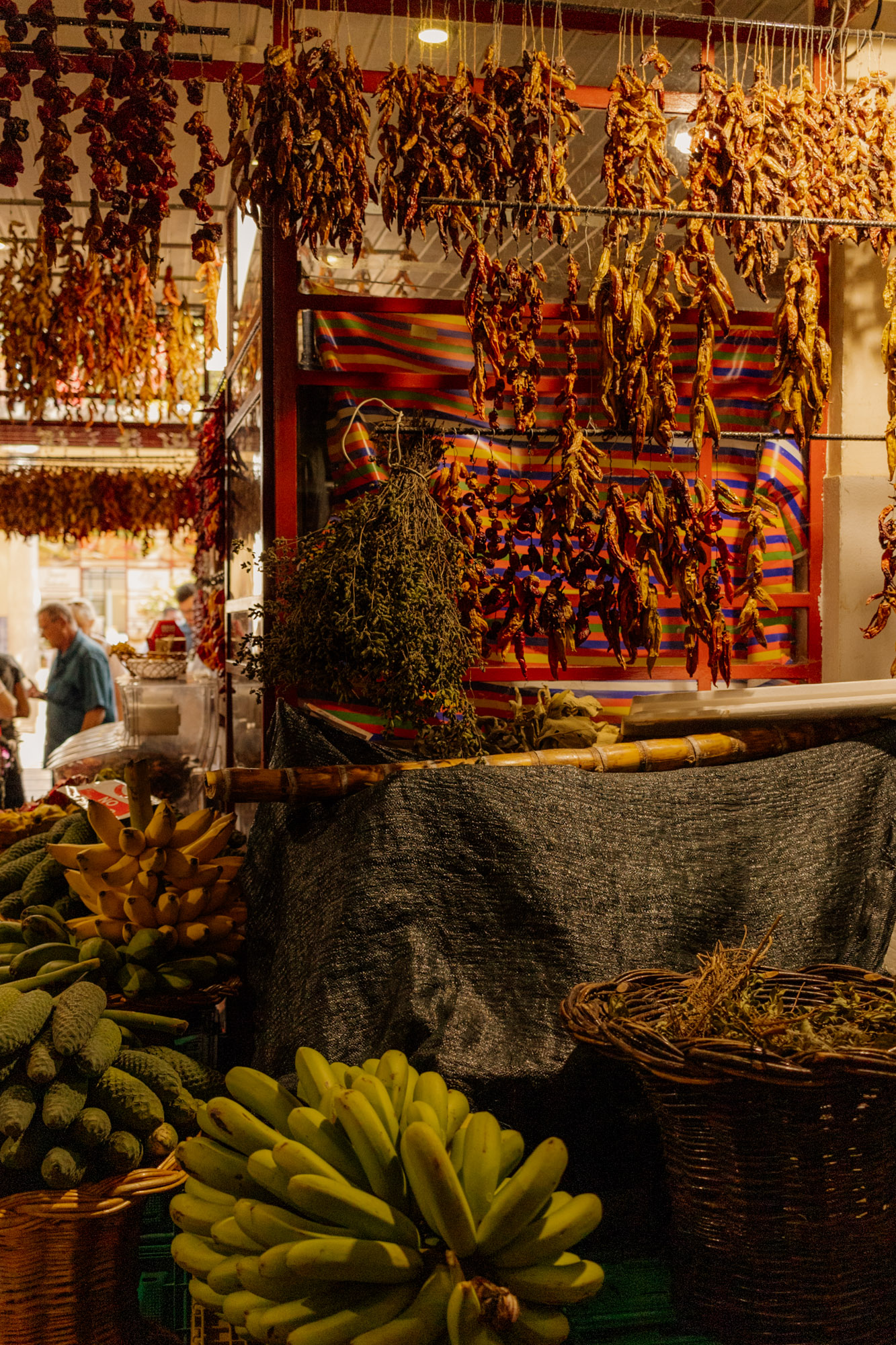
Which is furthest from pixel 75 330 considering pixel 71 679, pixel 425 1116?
pixel 425 1116

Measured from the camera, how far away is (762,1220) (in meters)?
1.71

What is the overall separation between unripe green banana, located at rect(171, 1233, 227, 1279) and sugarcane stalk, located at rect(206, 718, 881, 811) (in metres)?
0.91

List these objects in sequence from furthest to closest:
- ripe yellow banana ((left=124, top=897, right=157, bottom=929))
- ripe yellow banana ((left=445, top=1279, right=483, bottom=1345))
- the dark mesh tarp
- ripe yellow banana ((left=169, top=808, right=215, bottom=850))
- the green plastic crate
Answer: ripe yellow banana ((left=169, top=808, right=215, bottom=850)), ripe yellow banana ((left=124, top=897, right=157, bottom=929)), the dark mesh tarp, the green plastic crate, ripe yellow banana ((left=445, top=1279, right=483, bottom=1345))

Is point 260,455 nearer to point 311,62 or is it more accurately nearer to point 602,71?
point 311,62

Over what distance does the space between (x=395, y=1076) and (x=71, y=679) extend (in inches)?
247

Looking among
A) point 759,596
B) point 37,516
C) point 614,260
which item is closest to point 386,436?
point 759,596

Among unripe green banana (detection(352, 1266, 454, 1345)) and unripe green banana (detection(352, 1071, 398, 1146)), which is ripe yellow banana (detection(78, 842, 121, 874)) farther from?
unripe green banana (detection(352, 1266, 454, 1345))

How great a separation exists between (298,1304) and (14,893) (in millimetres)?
1758

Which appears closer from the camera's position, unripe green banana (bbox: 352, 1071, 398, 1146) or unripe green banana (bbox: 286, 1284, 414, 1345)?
unripe green banana (bbox: 286, 1284, 414, 1345)

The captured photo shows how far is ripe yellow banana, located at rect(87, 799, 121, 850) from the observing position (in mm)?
2777

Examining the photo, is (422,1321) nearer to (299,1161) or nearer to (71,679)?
(299,1161)

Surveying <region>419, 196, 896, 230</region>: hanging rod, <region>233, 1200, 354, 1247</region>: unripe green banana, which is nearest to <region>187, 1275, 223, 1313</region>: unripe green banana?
<region>233, 1200, 354, 1247</region>: unripe green banana

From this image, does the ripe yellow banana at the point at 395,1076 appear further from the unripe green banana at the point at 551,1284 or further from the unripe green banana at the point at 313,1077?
the unripe green banana at the point at 551,1284

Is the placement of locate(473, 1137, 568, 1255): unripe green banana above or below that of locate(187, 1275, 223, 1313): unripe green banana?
above
